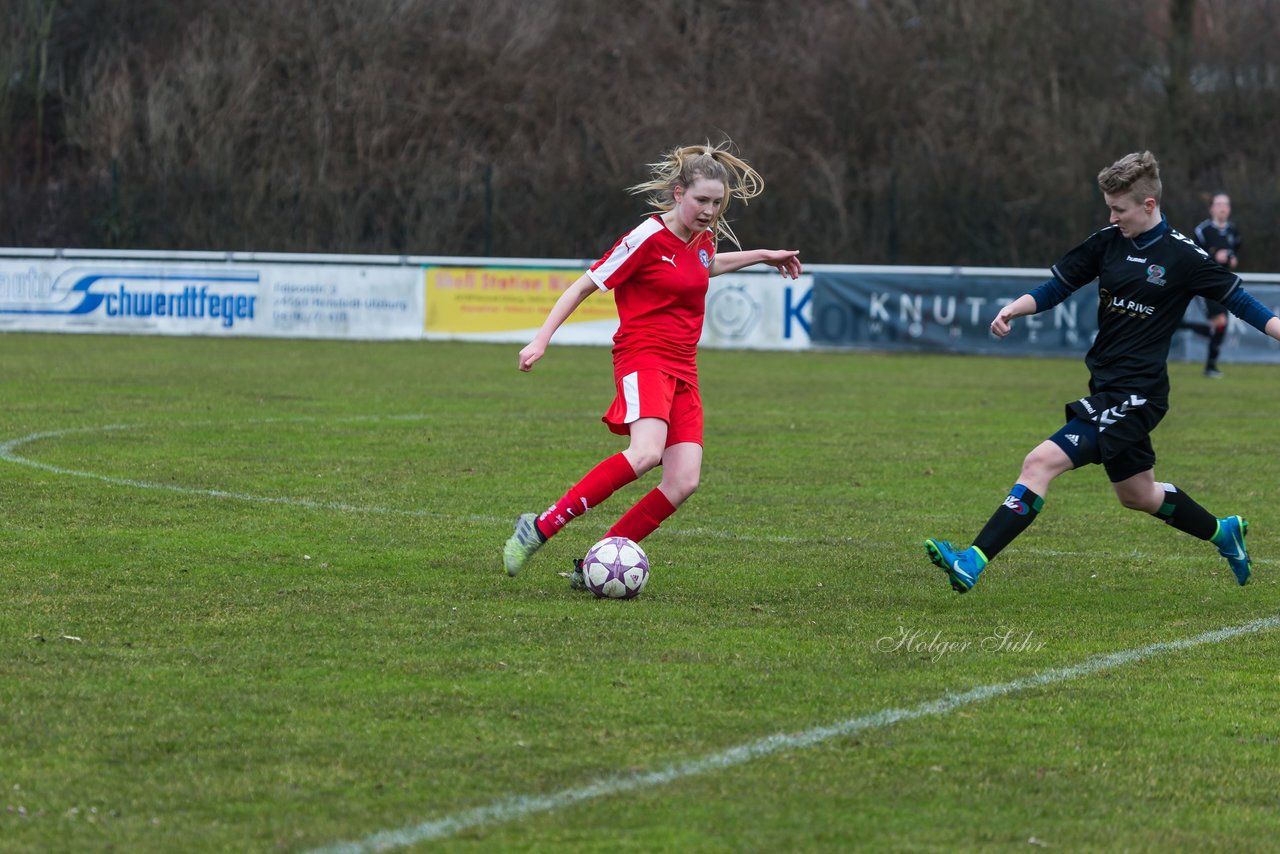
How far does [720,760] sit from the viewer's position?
4359 mm

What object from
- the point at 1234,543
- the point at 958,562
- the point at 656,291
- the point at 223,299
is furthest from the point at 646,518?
the point at 223,299

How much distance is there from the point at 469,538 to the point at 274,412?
6.32 m

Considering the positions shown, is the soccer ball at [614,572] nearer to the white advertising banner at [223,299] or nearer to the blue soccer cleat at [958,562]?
the blue soccer cleat at [958,562]

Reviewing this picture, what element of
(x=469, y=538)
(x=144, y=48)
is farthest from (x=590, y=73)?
(x=469, y=538)

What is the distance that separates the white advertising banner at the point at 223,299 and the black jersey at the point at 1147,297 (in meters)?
18.8

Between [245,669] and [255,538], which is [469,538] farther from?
[245,669]

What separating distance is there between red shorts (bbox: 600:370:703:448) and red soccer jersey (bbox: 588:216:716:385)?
0.15 feet

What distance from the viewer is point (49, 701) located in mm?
4758

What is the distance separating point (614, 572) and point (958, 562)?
1294mm

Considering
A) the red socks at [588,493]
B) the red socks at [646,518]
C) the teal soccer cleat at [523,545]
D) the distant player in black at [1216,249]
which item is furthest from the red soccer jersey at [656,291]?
the distant player in black at [1216,249]

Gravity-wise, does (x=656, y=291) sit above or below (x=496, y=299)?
above

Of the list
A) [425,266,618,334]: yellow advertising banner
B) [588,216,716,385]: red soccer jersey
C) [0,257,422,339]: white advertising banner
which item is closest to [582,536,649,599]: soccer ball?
[588,216,716,385]: red soccer jersey

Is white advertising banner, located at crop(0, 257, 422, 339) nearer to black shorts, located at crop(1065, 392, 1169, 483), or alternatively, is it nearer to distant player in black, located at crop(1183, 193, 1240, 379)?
distant player in black, located at crop(1183, 193, 1240, 379)

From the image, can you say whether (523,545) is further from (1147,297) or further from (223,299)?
(223,299)
